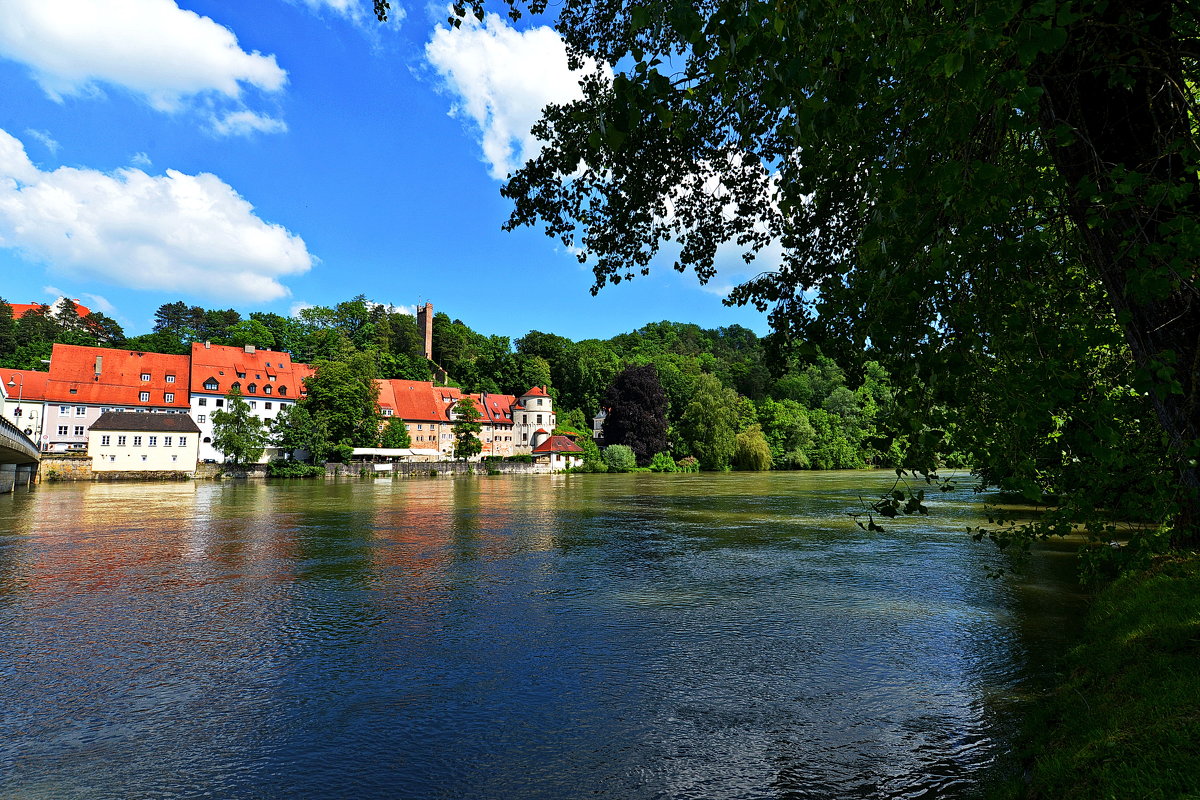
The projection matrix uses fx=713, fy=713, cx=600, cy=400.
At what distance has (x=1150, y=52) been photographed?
3.44 meters

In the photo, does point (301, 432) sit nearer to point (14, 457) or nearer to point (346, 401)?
point (346, 401)

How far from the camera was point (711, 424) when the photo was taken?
8181cm

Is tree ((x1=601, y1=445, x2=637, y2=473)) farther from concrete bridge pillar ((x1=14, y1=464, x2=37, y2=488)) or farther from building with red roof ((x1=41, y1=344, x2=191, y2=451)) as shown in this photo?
concrete bridge pillar ((x1=14, y1=464, x2=37, y2=488))

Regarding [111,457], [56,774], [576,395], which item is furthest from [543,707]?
[576,395]

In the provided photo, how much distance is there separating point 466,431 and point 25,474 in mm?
39398

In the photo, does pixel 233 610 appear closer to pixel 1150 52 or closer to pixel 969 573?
pixel 1150 52

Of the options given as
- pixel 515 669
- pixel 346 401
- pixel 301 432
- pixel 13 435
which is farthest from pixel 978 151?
pixel 346 401

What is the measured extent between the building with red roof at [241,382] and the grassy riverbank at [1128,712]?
68527mm

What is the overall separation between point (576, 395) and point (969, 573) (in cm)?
8961

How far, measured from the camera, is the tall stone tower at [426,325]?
11981 cm

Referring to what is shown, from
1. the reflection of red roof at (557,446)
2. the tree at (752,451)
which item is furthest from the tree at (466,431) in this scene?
the tree at (752,451)

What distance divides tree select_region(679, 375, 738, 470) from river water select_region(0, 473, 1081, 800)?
6286 centimetres

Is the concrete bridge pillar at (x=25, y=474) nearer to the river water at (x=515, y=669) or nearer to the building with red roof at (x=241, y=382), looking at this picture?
the building with red roof at (x=241, y=382)

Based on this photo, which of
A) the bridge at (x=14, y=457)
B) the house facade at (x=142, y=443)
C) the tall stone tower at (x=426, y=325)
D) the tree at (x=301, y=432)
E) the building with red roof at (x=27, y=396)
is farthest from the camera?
the tall stone tower at (x=426, y=325)
